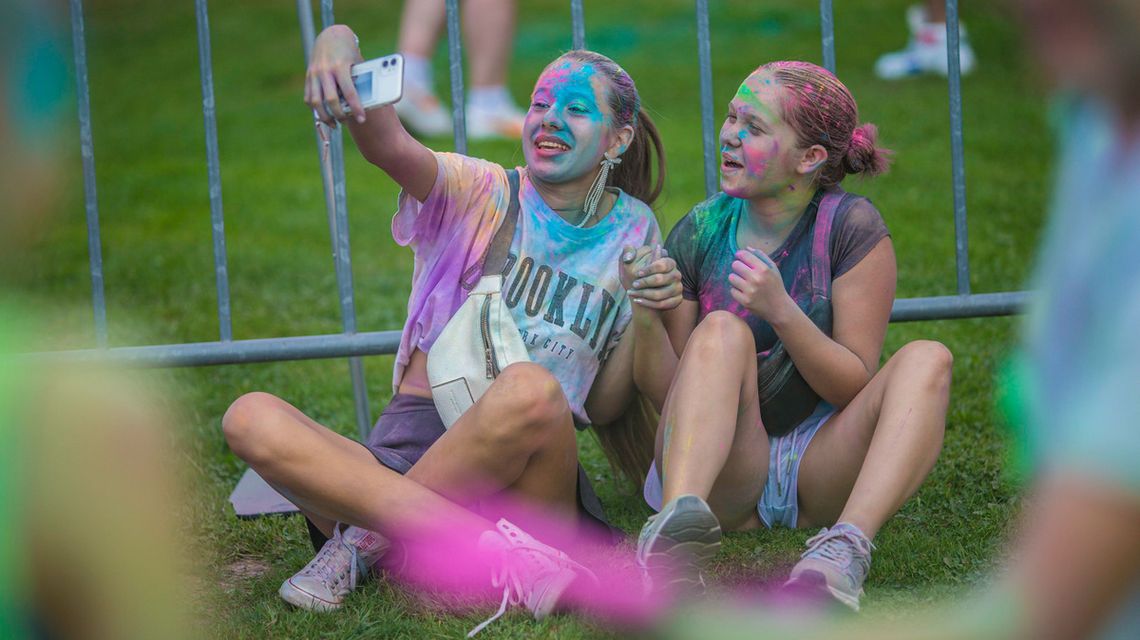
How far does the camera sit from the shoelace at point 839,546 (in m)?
2.48

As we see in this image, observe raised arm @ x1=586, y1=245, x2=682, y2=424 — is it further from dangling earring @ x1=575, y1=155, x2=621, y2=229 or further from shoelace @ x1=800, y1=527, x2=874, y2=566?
shoelace @ x1=800, y1=527, x2=874, y2=566

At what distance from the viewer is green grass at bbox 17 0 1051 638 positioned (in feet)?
9.42

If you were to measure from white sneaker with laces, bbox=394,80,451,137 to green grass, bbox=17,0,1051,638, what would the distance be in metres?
0.24

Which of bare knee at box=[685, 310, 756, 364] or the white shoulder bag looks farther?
the white shoulder bag

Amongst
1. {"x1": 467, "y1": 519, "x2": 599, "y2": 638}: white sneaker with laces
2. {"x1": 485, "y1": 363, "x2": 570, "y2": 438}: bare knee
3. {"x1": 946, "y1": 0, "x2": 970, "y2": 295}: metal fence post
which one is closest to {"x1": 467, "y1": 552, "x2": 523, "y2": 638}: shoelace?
{"x1": 467, "y1": 519, "x2": 599, "y2": 638}: white sneaker with laces

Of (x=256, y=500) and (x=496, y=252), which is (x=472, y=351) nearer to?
(x=496, y=252)

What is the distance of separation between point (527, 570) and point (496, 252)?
69cm

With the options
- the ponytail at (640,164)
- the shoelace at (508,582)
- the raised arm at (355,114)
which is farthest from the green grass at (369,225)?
the raised arm at (355,114)

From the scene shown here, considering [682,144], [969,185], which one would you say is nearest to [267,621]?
[969,185]

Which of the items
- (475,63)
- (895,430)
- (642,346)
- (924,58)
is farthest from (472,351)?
(924,58)

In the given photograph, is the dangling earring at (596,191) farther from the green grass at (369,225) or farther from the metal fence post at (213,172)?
the metal fence post at (213,172)

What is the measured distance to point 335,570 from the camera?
273 centimetres

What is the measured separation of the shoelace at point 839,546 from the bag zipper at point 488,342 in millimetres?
728

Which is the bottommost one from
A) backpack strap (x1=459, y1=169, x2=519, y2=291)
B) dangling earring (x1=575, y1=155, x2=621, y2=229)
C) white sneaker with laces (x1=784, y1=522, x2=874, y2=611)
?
white sneaker with laces (x1=784, y1=522, x2=874, y2=611)
